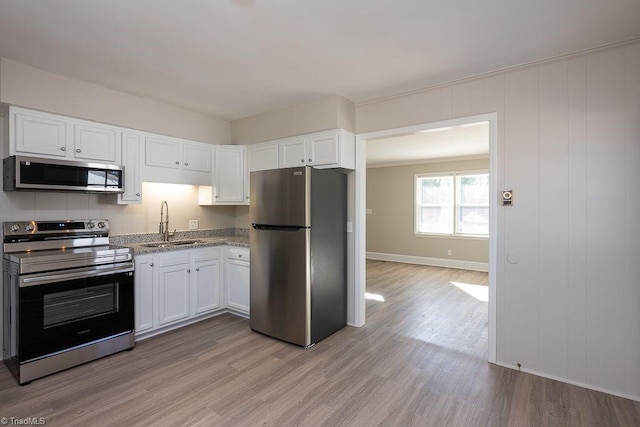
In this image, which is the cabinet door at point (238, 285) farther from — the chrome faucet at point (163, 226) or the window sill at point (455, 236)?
the window sill at point (455, 236)

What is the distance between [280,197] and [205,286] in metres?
1.49

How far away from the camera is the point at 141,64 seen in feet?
8.65

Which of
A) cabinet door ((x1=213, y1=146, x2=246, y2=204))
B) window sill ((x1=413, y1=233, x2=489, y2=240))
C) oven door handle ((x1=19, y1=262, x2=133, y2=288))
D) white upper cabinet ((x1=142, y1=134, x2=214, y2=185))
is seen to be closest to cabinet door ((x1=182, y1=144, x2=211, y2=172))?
white upper cabinet ((x1=142, y1=134, x2=214, y2=185))

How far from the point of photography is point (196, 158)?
390 cm

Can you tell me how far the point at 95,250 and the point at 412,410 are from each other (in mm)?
2886

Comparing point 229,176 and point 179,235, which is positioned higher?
point 229,176

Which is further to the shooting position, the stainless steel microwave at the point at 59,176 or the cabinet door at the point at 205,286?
the cabinet door at the point at 205,286

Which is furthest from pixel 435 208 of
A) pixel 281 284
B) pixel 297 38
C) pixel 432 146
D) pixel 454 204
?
pixel 297 38

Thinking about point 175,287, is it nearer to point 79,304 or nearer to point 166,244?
point 166,244

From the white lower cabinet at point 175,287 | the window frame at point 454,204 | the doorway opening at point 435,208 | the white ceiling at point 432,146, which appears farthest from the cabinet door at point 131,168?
the window frame at point 454,204

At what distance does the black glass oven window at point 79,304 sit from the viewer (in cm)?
254

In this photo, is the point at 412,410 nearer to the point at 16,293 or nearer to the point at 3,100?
the point at 16,293

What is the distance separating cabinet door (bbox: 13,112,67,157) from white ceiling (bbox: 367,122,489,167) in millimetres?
3364

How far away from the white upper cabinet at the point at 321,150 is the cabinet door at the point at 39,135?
6.70ft
